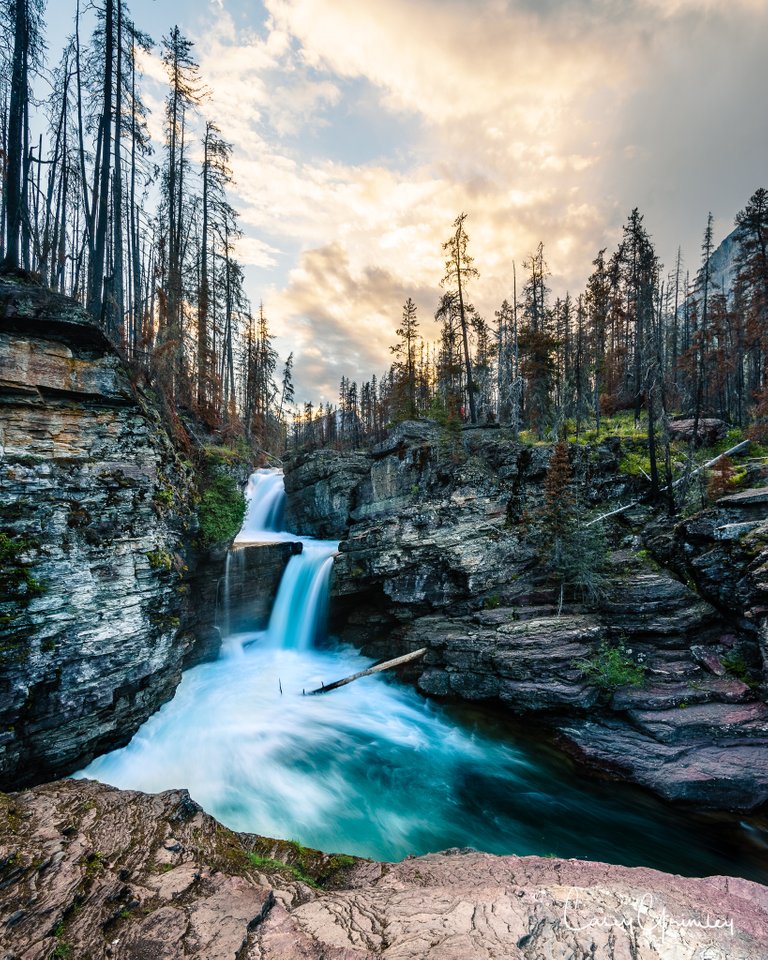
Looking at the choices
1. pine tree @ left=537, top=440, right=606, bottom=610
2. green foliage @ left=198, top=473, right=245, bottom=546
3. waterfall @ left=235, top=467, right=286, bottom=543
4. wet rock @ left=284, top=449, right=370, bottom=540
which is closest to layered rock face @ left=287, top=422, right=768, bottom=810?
pine tree @ left=537, top=440, right=606, bottom=610

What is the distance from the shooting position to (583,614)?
37.8 feet

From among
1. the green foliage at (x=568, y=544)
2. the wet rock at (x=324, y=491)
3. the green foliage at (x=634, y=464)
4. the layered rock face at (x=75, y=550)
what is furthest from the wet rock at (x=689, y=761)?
the wet rock at (x=324, y=491)

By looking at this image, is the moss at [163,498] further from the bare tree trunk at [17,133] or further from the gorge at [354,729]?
the bare tree trunk at [17,133]

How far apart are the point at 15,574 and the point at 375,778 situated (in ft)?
30.4

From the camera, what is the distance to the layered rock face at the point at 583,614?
28.7 feet

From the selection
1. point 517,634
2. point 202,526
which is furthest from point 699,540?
point 202,526

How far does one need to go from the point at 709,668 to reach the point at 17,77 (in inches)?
1059

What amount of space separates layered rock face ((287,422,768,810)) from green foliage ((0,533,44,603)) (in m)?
9.85

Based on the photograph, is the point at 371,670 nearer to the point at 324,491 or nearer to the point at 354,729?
the point at 354,729

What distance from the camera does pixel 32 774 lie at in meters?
7.64

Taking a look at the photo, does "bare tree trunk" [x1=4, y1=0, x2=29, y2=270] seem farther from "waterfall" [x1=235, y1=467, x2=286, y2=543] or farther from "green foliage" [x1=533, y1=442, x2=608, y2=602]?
"green foliage" [x1=533, y1=442, x2=608, y2=602]

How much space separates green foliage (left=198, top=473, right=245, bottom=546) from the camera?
12430 millimetres

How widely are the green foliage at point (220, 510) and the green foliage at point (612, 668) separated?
459 inches

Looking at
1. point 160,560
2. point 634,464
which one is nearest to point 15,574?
point 160,560
